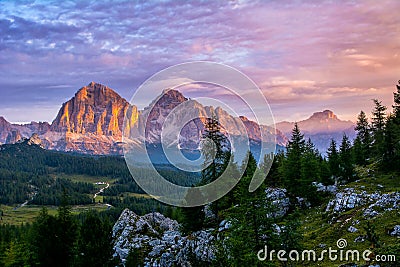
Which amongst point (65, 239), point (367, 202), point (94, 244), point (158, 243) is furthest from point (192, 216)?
point (367, 202)

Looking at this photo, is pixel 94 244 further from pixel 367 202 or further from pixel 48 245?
pixel 367 202

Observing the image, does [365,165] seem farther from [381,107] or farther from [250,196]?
[250,196]

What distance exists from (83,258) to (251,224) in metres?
21.8

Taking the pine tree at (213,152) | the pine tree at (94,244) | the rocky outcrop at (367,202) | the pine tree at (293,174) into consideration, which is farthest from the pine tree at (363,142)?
the pine tree at (94,244)

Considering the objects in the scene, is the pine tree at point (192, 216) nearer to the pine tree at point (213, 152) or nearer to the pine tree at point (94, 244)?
the pine tree at point (213, 152)

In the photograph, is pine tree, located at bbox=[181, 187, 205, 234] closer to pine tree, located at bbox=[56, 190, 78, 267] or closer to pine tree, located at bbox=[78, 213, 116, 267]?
pine tree, located at bbox=[78, 213, 116, 267]

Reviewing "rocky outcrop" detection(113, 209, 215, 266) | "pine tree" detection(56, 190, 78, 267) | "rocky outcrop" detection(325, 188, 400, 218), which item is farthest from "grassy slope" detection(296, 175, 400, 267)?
"pine tree" detection(56, 190, 78, 267)

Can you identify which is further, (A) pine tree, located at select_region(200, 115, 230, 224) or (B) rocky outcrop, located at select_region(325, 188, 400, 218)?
(A) pine tree, located at select_region(200, 115, 230, 224)

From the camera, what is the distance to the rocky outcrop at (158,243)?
157 ft

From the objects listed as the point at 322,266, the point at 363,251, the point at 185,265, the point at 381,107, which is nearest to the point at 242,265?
the point at 322,266

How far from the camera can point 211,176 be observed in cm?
5256

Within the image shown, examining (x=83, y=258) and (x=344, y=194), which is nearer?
(x=83, y=258)

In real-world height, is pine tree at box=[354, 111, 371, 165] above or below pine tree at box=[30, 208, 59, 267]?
above

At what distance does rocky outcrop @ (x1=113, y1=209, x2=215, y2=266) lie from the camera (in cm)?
4778
